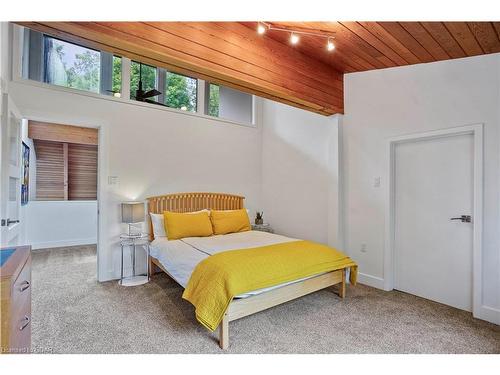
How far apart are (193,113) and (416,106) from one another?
3.15m

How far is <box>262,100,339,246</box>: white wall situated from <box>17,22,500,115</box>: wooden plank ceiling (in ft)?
3.18

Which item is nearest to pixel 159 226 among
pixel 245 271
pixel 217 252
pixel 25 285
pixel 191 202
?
pixel 191 202

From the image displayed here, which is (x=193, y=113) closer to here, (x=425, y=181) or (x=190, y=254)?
(x=190, y=254)

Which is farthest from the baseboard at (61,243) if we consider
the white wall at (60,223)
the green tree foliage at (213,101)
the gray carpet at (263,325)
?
the green tree foliage at (213,101)

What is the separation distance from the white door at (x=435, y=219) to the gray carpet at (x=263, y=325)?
0.23m

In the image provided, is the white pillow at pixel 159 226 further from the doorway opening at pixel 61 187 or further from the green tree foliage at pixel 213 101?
Result: the doorway opening at pixel 61 187

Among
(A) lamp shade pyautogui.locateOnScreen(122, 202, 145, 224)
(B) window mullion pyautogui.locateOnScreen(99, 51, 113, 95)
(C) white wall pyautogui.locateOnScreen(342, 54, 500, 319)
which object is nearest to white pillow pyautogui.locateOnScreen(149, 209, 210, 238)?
(A) lamp shade pyautogui.locateOnScreen(122, 202, 145, 224)

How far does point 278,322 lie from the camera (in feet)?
8.10

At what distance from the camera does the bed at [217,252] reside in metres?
2.22

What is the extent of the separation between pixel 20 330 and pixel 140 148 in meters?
2.83

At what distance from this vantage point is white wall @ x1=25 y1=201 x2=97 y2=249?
5.24m
